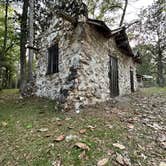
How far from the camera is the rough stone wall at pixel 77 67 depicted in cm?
546

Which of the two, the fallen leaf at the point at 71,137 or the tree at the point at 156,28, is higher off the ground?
the tree at the point at 156,28

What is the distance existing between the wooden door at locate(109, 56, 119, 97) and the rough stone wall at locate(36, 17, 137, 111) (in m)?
0.46

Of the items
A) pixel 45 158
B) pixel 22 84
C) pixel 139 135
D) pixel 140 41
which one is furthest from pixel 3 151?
pixel 140 41

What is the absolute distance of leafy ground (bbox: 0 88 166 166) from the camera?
117 inches

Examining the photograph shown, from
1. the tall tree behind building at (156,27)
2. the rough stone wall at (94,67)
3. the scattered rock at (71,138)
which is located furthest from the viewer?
the tall tree behind building at (156,27)

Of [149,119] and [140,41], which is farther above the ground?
[140,41]

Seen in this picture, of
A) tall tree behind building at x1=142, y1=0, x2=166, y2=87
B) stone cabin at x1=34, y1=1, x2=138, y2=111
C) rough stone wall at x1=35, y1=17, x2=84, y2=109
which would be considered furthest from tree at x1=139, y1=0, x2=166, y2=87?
rough stone wall at x1=35, y1=17, x2=84, y2=109

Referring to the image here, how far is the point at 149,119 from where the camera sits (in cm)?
503

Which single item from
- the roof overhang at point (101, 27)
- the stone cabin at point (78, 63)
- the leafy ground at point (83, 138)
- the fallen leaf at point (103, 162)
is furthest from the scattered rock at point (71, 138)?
the roof overhang at point (101, 27)

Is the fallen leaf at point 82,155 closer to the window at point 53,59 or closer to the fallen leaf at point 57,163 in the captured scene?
the fallen leaf at point 57,163

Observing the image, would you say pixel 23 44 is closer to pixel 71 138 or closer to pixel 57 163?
pixel 71 138

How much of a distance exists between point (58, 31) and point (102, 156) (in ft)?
18.0

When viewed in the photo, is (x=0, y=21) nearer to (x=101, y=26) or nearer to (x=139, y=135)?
(x=101, y=26)

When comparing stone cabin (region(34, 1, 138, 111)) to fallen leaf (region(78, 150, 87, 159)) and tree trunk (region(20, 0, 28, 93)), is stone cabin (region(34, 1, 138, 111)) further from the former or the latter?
tree trunk (region(20, 0, 28, 93))
